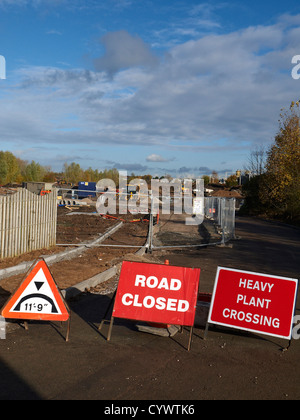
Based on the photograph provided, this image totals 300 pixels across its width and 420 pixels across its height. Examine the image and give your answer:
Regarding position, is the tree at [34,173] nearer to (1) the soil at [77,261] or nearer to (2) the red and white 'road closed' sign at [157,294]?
(1) the soil at [77,261]

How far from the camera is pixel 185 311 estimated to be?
659 centimetres

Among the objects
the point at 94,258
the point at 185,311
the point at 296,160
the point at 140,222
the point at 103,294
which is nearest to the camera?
the point at 185,311

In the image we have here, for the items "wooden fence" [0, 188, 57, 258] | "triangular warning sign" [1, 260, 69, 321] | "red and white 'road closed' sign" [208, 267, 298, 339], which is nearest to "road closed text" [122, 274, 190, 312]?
"red and white 'road closed' sign" [208, 267, 298, 339]

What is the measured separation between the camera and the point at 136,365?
554 cm

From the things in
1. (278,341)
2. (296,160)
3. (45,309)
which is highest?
(296,160)

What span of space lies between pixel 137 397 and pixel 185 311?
2.16m

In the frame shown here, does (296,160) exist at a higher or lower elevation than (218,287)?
higher

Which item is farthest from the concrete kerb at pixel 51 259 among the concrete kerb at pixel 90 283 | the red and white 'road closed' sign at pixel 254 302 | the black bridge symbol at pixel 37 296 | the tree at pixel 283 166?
the tree at pixel 283 166

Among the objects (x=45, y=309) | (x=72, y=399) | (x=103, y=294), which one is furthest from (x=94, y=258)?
(x=72, y=399)

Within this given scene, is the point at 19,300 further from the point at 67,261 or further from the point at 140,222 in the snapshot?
the point at 140,222

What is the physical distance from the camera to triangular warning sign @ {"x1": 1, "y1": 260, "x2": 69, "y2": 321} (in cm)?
663

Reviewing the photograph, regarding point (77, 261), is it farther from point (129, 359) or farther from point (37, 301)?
point (129, 359)

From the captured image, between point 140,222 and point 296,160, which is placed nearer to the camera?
point 140,222

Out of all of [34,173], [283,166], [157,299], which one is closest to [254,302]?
[157,299]
